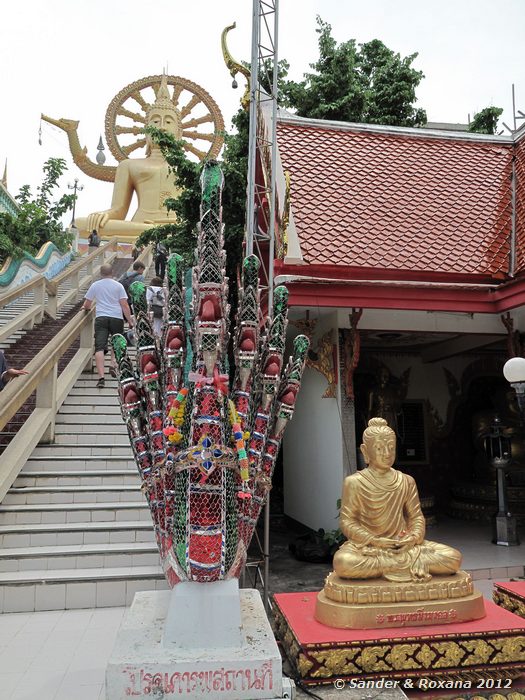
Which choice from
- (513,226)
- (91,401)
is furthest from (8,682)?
(513,226)

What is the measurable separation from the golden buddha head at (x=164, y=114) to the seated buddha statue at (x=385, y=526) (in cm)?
2264

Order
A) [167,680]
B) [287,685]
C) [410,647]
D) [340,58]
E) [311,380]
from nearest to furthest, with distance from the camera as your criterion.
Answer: [167,680], [287,685], [410,647], [311,380], [340,58]

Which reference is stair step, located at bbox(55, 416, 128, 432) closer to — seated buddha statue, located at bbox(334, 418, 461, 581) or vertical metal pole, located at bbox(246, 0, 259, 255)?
vertical metal pole, located at bbox(246, 0, 259, 255)

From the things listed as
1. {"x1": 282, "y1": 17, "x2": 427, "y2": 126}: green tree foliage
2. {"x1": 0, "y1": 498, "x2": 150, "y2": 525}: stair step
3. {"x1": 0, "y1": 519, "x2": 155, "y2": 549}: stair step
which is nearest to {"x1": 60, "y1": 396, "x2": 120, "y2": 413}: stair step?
{"x1": 0, "y1": 498, "x2": 150, "y2": 525}: stair step

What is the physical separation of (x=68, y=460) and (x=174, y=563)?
12.1 feet

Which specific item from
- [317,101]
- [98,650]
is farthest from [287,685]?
[317,101]

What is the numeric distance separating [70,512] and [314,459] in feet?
11.9

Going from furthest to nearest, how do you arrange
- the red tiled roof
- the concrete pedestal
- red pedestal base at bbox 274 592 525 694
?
the red tiled roof, red pedestal base at bbox 274 592 525 694, the concrete pedestal

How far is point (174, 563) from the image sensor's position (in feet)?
9.87

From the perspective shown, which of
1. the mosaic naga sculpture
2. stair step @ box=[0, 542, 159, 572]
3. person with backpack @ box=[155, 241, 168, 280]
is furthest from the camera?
person with backpack @ box=[155, 241, 168, 280]

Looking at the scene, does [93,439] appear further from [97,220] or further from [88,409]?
[97,220]

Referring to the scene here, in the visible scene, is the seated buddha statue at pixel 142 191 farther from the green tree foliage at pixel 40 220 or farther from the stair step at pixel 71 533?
the stair step at pixel 71 533

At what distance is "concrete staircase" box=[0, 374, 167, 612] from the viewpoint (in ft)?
15.6

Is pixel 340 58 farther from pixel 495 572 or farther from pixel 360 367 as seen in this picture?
pixel 495 572
